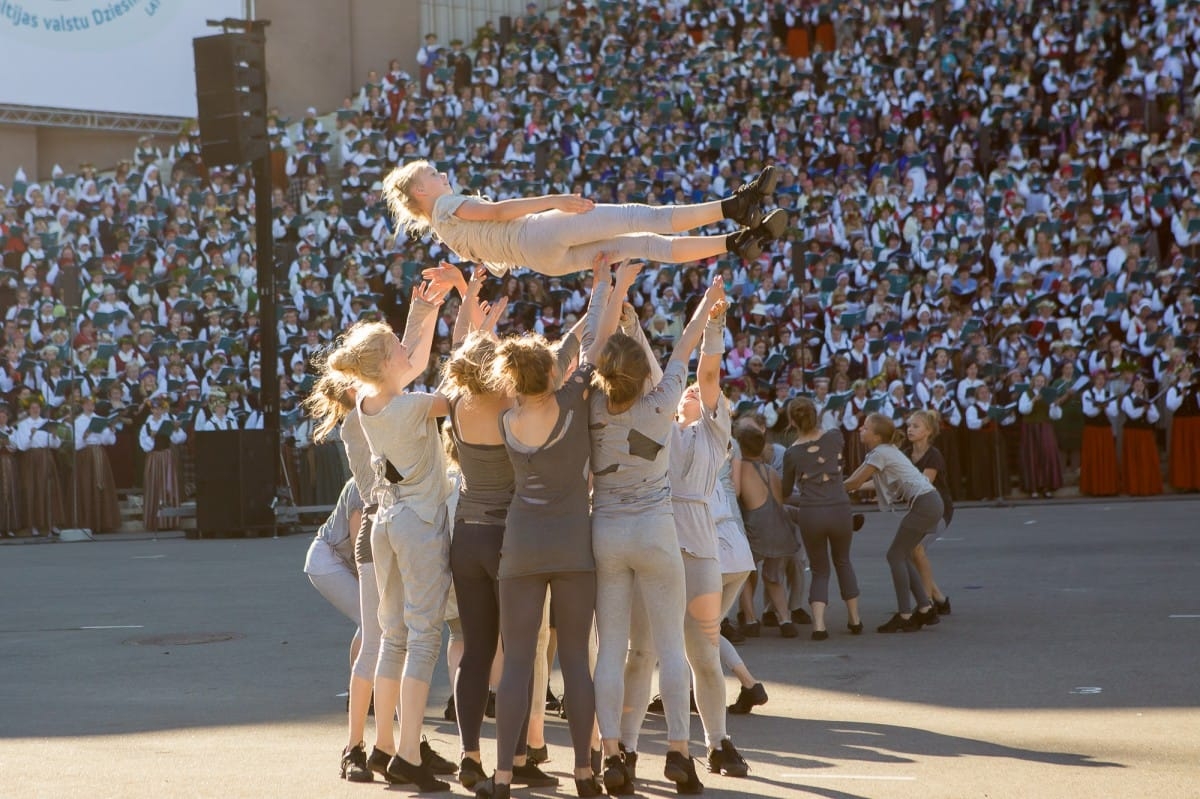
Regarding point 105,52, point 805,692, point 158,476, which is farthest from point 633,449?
point 105,52

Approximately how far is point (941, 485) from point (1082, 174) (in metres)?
15.0

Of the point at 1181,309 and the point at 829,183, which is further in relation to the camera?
the point at 829,183

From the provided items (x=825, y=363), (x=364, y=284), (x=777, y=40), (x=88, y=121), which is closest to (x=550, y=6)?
(x=777, y=40)

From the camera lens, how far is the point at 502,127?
88.3ft

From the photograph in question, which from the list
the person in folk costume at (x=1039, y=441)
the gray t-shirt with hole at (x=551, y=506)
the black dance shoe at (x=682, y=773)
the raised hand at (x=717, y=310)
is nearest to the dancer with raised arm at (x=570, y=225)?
the raised hand at (x=717, y=310)

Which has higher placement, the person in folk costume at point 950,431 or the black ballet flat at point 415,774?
the person in folk costume at point 950,431

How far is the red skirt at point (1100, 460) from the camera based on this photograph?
21.0m

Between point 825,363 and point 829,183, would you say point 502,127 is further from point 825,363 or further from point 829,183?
point 825,363

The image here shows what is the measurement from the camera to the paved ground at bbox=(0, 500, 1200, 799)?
6.39m

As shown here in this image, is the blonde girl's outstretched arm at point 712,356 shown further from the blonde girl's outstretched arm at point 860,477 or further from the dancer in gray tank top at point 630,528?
the blonde girl's outstretched arm at point 860,477

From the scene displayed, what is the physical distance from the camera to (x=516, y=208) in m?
6.67

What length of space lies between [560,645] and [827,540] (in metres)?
4.80

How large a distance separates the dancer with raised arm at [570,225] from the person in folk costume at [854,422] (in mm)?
14195

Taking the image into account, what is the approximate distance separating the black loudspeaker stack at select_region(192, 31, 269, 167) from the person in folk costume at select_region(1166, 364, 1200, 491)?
12.3 meters
